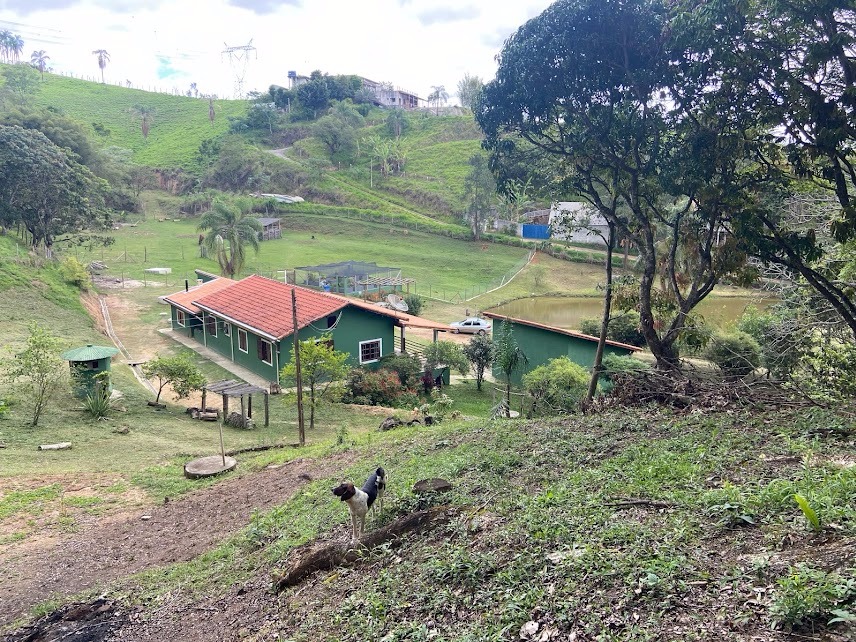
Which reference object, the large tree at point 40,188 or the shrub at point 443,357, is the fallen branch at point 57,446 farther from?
the large tree at point 40,188

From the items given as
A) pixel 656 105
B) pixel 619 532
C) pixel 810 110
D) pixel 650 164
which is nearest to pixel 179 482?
pixel 619 532

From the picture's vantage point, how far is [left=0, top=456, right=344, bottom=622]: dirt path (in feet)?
29.1

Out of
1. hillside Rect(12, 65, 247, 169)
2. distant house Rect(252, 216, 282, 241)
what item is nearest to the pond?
distant house Rect(252, 216, 282, 241)

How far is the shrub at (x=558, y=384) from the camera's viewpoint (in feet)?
64.5

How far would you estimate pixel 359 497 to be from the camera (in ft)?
24.1

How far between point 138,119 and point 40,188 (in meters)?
84.7

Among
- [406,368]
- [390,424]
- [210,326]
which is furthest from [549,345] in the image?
[210,326]

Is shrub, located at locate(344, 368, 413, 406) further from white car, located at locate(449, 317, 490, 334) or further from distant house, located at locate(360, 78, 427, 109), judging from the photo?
distant house, located at locate(360, 78, 427, 109)

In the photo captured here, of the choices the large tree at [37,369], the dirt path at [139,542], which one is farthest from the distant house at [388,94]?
the dirt path at [139,542]

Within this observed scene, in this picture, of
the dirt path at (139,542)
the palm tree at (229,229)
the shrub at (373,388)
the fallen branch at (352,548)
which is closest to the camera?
the fallen branch at (352,548)

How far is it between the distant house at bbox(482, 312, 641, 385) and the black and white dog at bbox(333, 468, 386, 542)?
1628cm

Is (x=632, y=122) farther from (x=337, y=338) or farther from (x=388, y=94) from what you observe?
(x=388, y=94)

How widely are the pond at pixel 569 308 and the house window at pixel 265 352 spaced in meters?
19.4

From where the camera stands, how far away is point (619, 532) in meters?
5.73
